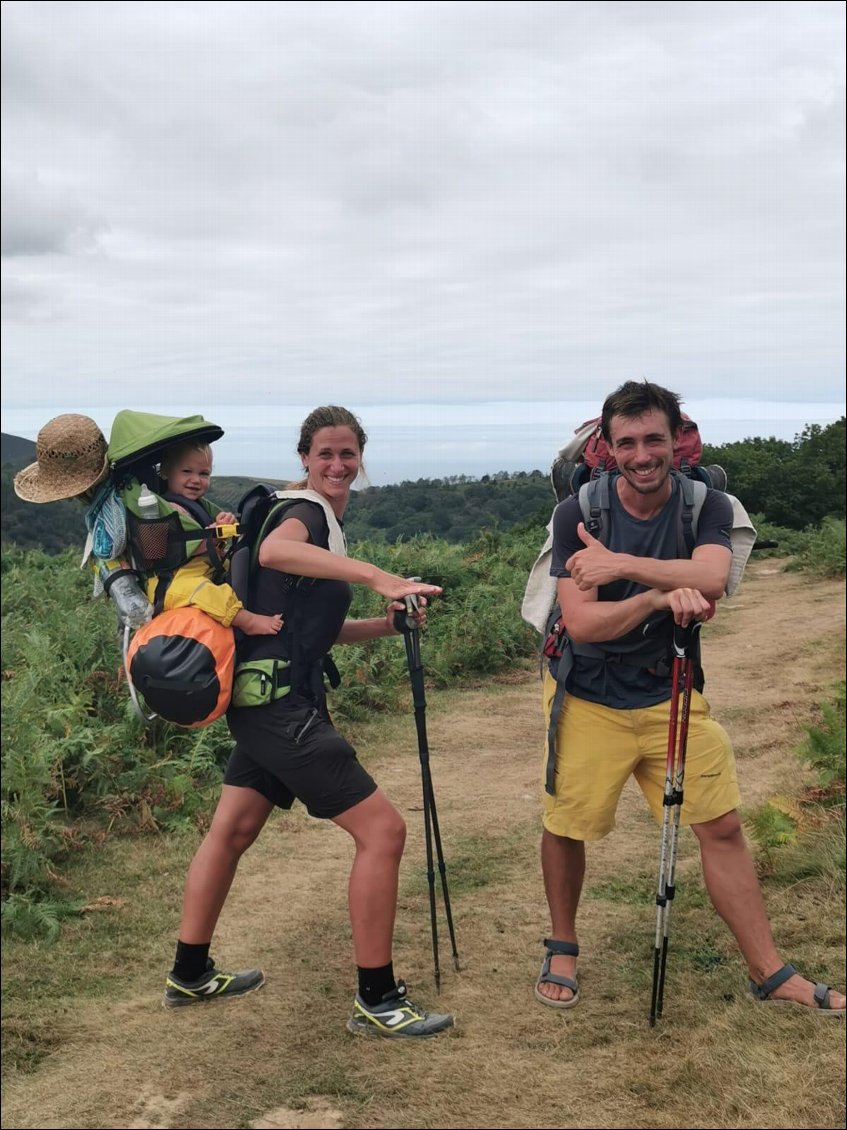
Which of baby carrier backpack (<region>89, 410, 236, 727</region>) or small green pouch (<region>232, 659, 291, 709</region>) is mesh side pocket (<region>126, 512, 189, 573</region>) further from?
small green pouch (<region>232, 659, 291, 709</region>)

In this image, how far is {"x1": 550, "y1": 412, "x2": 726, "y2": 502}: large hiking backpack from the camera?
4098 millimetres

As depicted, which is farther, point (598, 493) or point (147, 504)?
point (598, 493)

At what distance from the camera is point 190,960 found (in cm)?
443

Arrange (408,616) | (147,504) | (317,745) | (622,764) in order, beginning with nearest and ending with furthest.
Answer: (147,504) < (317,745) < (408,616) < (622,764)

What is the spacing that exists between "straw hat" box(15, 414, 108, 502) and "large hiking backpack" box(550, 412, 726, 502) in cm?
184

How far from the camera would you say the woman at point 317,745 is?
3.90 metres

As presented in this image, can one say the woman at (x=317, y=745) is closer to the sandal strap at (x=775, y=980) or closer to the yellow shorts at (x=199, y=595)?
the yellow shorts at (x=199, y=595)

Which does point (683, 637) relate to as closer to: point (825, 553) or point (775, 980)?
point (775, 980)

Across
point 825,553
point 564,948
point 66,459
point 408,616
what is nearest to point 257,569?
point 408,616

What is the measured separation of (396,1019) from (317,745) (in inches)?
47.2

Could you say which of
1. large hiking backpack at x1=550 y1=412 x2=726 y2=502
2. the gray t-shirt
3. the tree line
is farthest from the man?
the tree line

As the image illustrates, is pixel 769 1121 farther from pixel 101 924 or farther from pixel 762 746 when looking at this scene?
pixel 762 746

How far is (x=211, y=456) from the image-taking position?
4074 millimetres

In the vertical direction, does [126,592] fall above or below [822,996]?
above
